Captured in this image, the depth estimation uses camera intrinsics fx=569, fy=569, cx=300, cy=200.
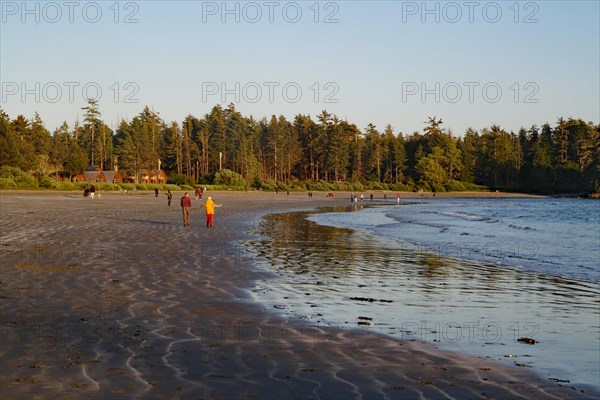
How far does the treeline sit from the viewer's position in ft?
488

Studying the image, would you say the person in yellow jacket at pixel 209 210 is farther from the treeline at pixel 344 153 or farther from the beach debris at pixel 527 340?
the treeline at pixel 344 153

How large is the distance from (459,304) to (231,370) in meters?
5.97

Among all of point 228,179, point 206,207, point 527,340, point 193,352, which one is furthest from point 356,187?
point 193,352

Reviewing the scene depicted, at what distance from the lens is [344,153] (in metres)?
152

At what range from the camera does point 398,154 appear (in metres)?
157

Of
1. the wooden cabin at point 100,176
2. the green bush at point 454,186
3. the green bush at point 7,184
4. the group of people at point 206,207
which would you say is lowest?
the green bush at point 454,186

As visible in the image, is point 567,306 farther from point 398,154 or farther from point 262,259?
point 398,154

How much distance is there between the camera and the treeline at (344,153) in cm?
14875

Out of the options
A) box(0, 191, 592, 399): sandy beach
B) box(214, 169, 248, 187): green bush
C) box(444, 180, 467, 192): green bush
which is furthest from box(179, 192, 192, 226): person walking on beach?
box(444, 180, 467, 192): green bush

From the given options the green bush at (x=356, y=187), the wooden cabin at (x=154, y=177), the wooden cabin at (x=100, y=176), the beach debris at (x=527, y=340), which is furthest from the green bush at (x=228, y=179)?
the beach debris at (x=527, y=340)

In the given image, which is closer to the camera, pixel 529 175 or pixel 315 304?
pixel 315 304

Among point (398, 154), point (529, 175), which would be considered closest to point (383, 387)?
point (398, 154)

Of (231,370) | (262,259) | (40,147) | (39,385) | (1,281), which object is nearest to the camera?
(39,385)

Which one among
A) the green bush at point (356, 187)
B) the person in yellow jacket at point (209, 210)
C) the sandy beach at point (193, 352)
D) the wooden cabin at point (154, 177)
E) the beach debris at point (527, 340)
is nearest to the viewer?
the sandy beach at point (193, 352)
